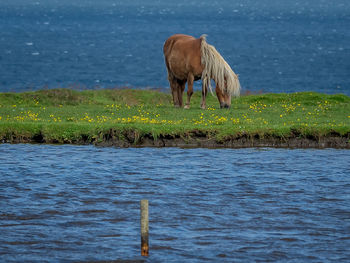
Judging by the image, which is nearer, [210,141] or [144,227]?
[144,227]

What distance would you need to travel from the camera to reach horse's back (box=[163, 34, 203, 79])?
2694 centimetres

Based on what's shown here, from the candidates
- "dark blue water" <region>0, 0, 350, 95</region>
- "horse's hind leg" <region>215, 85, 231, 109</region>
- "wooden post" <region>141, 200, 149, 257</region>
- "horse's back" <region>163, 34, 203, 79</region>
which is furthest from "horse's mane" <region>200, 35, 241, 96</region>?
"dark blue water" <region>0, 0, 350, 95</region>

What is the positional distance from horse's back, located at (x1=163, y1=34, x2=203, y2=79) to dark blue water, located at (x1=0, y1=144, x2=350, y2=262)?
6064 mm

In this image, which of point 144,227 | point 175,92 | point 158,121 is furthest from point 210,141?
point 144,227

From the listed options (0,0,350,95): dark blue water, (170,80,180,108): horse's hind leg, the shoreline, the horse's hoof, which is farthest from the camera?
(0,0,350,95): dark blue water

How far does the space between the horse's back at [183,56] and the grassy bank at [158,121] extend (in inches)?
62.0

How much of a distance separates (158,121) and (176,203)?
7613mm

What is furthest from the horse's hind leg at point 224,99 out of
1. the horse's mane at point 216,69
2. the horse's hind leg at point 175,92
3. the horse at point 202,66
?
the horse's hind leg at point 175,92

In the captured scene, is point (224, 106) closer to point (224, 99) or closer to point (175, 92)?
point (224, 99)

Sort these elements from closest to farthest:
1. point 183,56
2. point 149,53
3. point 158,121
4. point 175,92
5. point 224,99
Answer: point 158,121
point 183,56
point 224,99
point 175,92
point 149,53

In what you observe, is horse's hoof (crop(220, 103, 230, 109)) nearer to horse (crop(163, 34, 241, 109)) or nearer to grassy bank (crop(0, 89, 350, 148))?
horse (crop(163, 34, 241, 109))

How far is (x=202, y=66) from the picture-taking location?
26.9 m

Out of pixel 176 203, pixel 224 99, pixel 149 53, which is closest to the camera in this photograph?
pixel 176 203

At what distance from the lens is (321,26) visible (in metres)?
173
